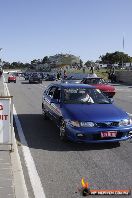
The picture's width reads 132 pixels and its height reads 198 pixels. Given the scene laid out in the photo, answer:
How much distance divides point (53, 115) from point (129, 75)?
3933 centimetres

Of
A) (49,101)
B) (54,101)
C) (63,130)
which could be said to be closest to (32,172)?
(63,130)

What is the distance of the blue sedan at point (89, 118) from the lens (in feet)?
29.1

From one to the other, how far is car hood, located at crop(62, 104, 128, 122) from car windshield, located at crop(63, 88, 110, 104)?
1.24ft

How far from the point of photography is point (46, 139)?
1004 cm

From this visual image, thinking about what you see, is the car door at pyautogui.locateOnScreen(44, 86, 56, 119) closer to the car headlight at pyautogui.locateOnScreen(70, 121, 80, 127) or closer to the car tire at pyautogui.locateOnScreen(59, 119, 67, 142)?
the car tire at pyautogui.locateOnScreen(59, 119, 67, 142)

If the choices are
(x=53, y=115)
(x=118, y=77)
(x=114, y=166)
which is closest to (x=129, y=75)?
(x=118, y=77)

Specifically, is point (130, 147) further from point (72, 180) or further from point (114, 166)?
point (72, 180)

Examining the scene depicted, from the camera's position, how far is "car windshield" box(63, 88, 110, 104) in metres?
10.5

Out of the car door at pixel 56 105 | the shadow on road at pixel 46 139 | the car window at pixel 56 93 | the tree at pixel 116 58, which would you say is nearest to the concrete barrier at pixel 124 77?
the shadow on road at pixel 46 139

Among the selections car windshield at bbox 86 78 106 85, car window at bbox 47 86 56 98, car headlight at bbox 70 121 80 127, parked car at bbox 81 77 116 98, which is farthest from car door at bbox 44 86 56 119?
car windshield at bbox 86 78 106 85

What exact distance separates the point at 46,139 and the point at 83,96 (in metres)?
1.57

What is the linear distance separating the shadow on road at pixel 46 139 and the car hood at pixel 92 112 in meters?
0.65

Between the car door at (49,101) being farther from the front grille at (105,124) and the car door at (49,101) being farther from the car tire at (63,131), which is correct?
the front grille at (105,124)

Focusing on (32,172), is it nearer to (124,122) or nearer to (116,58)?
(124,122)
